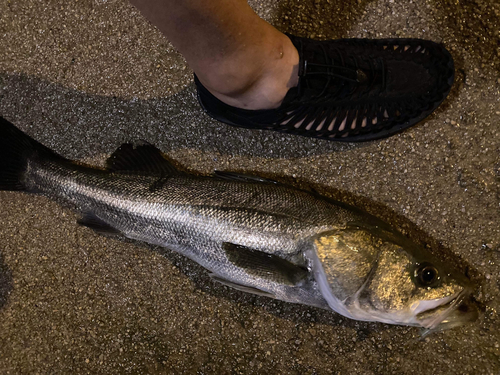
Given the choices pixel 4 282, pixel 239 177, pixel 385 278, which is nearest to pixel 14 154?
pixel 4 282

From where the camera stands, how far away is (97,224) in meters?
1.85

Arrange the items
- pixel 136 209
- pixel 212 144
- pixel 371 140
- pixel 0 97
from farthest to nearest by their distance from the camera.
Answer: pixel 0 97, pixel 212 144, pixel 371 140, pixel 136 209

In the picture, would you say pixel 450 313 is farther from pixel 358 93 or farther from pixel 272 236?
pixel 358 93

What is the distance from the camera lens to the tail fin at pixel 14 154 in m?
1.97

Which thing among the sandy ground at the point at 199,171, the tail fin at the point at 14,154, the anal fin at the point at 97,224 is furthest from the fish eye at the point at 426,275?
the tail fin at the point at 14,154

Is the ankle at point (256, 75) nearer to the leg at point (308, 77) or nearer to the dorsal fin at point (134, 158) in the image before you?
the leg at point (308, 77)

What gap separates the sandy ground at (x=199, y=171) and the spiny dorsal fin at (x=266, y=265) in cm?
44

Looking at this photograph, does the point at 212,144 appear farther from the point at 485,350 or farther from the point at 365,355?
the point at 485,350

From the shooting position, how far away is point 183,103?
210cm

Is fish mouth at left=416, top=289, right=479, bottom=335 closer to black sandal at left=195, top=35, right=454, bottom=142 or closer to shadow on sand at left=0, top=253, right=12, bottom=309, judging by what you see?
black sandal at left=195, top=35, right=454, bottom=142

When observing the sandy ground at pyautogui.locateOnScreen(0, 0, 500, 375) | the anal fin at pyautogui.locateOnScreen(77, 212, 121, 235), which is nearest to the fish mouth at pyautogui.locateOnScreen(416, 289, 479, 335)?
the sandy ground at pyautogui.locateOnScreen(0, 0, 500, 375)

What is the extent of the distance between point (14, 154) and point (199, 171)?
1095 mm

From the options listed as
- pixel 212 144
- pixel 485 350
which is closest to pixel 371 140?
pixel 212 144

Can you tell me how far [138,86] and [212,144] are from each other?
0.62 m
